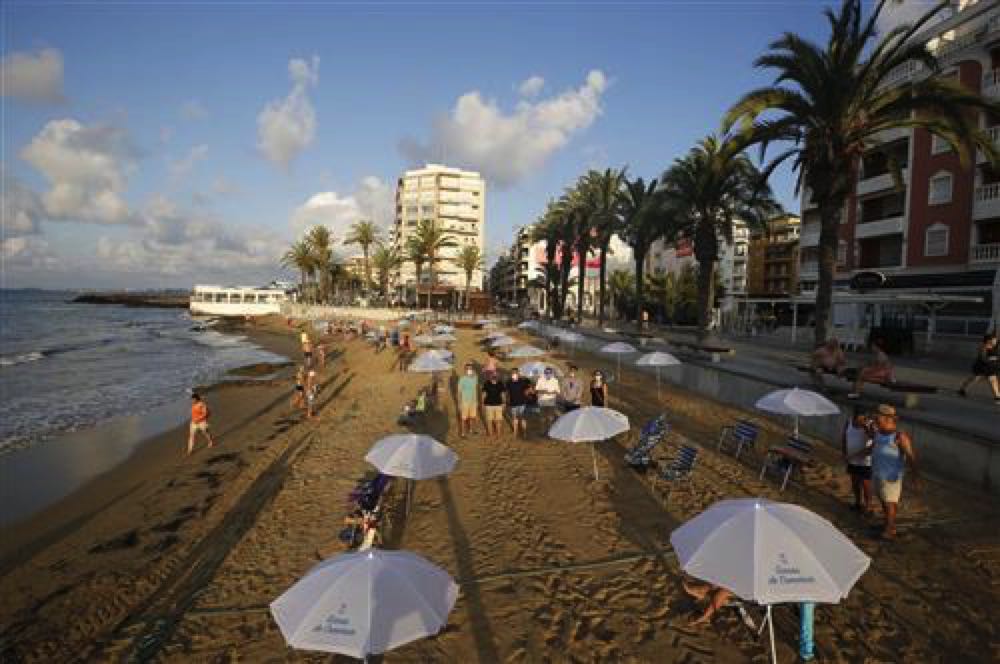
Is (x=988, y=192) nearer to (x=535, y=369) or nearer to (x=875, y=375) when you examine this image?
(x=875, y=375)

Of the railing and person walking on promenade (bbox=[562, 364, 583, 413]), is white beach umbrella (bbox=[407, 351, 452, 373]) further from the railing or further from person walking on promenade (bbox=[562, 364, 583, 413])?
the railing

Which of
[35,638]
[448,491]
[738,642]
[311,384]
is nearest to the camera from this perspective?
[738,642]

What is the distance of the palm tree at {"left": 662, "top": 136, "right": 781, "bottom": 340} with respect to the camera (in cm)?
2333

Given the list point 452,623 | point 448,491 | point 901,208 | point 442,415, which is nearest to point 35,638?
point 452,623

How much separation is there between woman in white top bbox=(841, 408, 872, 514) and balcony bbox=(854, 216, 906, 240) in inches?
1115

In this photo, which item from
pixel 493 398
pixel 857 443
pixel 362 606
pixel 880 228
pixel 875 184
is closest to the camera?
pixel 362 606

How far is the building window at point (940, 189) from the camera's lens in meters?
26.3

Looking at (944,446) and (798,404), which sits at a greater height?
(798,404)

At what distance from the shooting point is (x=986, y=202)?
952 inches

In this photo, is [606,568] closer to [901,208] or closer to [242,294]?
[901,208]

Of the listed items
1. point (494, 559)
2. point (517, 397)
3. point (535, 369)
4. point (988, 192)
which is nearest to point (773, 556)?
point (494, 559)

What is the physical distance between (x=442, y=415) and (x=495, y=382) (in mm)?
3866

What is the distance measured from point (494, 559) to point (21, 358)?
42383mm

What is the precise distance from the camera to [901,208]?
1191 inches
